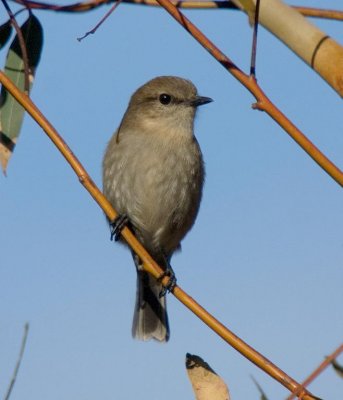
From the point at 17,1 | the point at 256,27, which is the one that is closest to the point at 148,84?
the point at 17,1

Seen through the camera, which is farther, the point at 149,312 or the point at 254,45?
the point at 149,312

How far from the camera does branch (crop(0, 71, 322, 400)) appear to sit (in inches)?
64.2

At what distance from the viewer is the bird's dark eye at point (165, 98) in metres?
5.10

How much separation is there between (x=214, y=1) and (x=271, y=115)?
672 millimetres

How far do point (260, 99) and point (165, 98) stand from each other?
3687mm

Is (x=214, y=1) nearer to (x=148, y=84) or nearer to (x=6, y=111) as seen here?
(x=6, y=111)

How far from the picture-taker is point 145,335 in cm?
530

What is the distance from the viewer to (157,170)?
4527 mm

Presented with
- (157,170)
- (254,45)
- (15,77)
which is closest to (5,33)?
(15,77)

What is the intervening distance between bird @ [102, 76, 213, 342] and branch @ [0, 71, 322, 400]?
184 centimetres

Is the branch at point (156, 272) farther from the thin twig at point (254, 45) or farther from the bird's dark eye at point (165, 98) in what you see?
the bird's dark eye at point (165, 98)

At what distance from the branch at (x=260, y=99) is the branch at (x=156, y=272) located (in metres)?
0.47

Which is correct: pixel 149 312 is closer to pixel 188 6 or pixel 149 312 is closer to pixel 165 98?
pixel 165 98

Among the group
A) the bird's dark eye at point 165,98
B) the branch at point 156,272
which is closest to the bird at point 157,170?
the bird's dark eye at point 165,98
